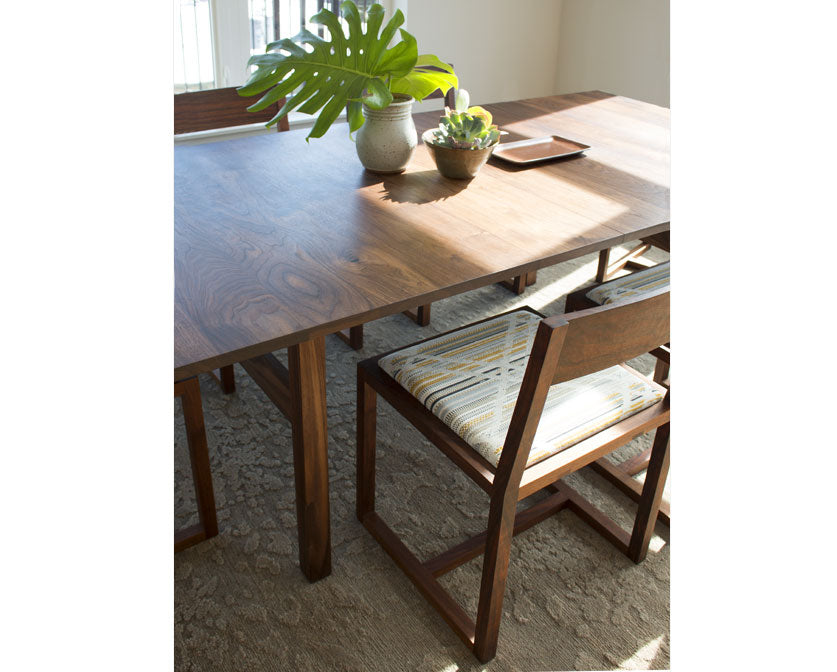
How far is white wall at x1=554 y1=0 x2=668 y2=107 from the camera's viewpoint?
3.99 m

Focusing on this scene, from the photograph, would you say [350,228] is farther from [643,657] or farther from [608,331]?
[643,657]

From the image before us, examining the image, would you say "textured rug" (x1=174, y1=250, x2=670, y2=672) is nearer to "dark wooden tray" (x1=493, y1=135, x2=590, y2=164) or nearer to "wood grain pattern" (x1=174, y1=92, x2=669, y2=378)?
"wood grain pattern" (x1=174, y1=92, x2=669, y2=378)

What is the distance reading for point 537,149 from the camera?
2061 mm

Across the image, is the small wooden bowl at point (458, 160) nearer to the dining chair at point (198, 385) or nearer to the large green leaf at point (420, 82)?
the large green leaf at point (420, 82)

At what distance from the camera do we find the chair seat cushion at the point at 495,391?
1.40 m

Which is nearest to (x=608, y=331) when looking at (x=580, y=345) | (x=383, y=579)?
(x=580, y=345)

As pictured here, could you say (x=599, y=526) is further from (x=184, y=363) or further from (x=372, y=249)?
(x=184, y=363)

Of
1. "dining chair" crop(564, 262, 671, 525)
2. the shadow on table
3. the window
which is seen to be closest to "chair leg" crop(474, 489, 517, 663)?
"dining chair" crop(564, 262, 671, 525)

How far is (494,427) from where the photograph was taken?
139 cm

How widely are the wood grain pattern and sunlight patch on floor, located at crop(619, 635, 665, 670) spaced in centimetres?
84
